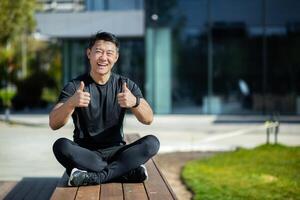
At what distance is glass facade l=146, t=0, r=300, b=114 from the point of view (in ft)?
80.2

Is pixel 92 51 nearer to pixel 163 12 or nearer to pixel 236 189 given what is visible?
pixel 236 189

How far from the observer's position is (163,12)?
969 inches

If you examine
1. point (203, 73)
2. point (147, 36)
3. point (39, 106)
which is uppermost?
point (147, 36)

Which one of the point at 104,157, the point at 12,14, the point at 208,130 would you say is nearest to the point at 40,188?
the point at 104,157

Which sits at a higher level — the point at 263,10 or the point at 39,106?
the point at 263,10

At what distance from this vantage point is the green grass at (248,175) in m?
7.38

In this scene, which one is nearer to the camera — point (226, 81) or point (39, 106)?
point (226, 81)

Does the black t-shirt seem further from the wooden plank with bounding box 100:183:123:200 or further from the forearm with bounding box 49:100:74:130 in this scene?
the wooden plank with bounding box 100:183:123:200

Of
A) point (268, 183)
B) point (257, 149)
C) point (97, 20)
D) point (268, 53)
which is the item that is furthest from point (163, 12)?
point (268, 183)

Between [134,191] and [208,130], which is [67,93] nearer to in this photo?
[134,191]

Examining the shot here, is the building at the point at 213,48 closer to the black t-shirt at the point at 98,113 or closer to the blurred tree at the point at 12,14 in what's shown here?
the blurred tree at the point at 12,14

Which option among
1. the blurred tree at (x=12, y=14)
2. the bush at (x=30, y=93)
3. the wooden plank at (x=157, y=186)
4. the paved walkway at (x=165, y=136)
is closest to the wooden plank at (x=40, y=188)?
the paved walkway at (x=165, y=136)

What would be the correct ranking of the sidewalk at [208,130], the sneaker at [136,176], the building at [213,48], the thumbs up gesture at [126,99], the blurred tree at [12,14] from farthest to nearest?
the blurred tree at [12,14], the building at [213,48], the sidewalk at [208,130], the sneaker at [136,176], the thumbs up gesture at [126,99]

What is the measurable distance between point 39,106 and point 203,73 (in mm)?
11330
